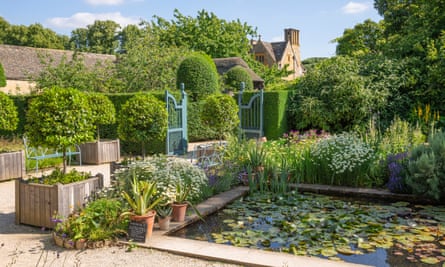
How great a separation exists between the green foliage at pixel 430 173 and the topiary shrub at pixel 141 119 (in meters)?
4.30

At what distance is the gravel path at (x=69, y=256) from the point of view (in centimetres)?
393

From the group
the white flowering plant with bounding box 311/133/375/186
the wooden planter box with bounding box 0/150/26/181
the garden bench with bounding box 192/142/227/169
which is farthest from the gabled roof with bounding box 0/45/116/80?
the white flowering plant with bounding box 311/133/375/186

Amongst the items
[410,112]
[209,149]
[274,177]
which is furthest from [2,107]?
[410,112]

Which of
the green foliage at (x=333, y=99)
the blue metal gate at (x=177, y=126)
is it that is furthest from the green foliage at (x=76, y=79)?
the green foliage at (x=333, y=99)

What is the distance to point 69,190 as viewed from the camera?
200 inches

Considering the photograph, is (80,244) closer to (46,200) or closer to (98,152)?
(46,200)

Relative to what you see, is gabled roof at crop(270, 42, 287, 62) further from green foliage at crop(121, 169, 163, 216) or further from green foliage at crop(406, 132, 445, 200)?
green foliage at crop(121, 169, 163, 216)

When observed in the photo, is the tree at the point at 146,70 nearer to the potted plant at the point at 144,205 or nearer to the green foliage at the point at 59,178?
the green foliage at the point at 59,178

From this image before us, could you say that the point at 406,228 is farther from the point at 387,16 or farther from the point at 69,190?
the point at 387,16

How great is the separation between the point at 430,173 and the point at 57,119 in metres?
5.23

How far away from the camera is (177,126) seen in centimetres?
1209

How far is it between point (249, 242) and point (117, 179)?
2.06 meters

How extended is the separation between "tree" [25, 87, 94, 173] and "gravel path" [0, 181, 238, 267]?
1208 mm

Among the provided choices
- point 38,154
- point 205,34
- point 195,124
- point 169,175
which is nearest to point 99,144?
point 38,154
